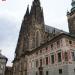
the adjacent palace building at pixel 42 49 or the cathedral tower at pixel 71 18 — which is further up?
the cathedral tower at pixel 71 18

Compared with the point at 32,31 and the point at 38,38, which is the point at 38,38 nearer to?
the point at 38,38

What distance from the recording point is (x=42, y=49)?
47656 mm

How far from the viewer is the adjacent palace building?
39375mm

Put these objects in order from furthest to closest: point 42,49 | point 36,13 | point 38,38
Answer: point 36,13 → point 38,38 → point 42,49

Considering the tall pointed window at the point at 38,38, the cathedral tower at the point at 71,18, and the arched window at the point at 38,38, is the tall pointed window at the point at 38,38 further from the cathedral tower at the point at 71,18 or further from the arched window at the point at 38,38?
the cathedral tower at the point at 71,18

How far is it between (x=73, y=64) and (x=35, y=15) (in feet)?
117

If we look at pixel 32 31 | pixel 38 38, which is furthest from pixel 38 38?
pixel 32 31

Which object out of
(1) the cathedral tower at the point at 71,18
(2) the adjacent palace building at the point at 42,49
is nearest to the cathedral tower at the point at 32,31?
(2) the adjacent palace building at the point at 42,49

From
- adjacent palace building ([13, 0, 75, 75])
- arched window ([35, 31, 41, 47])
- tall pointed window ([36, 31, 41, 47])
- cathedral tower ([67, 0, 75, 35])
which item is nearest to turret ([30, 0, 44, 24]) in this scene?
adjacent palace building ([13, 0, 75, 75])

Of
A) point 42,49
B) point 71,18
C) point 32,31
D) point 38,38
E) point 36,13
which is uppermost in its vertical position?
point 36,13

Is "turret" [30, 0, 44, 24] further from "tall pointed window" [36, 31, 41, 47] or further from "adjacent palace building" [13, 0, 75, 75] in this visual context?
"tall pointed window" [36, 31, 41, 47]

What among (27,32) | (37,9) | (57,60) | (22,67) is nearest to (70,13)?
(37,9)

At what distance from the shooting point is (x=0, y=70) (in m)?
70.3

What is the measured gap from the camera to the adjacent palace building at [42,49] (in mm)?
39375
